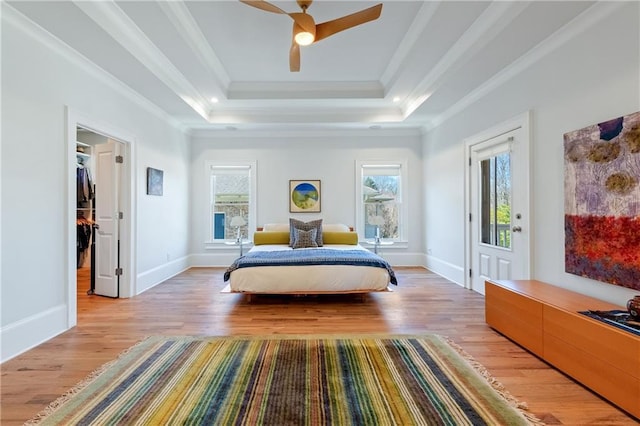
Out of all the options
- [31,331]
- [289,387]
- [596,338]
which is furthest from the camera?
[31,331]

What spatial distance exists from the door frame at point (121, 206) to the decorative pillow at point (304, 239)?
2289 millimetres

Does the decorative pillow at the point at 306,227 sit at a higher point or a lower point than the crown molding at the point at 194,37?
lower

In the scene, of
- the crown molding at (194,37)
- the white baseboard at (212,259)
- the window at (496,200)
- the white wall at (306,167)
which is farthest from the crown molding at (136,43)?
the window at (496,200)

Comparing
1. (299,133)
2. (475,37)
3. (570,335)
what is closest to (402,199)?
(299,133)

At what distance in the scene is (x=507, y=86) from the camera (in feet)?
10.9

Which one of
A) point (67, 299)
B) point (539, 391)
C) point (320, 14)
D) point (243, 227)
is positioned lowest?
point (539, 391)

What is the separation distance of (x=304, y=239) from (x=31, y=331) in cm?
322

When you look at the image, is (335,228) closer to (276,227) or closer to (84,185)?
(276,227)

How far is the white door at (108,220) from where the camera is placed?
389 centimetres

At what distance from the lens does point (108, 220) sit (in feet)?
12.9

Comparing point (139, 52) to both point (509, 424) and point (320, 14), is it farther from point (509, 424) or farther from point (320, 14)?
point (509, 424)

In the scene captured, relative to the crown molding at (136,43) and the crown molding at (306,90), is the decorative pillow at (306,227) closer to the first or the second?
the crown molding at (306,90)

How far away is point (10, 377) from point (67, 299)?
36.2 inches

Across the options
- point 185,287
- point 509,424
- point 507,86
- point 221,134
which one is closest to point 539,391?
point 509,424
